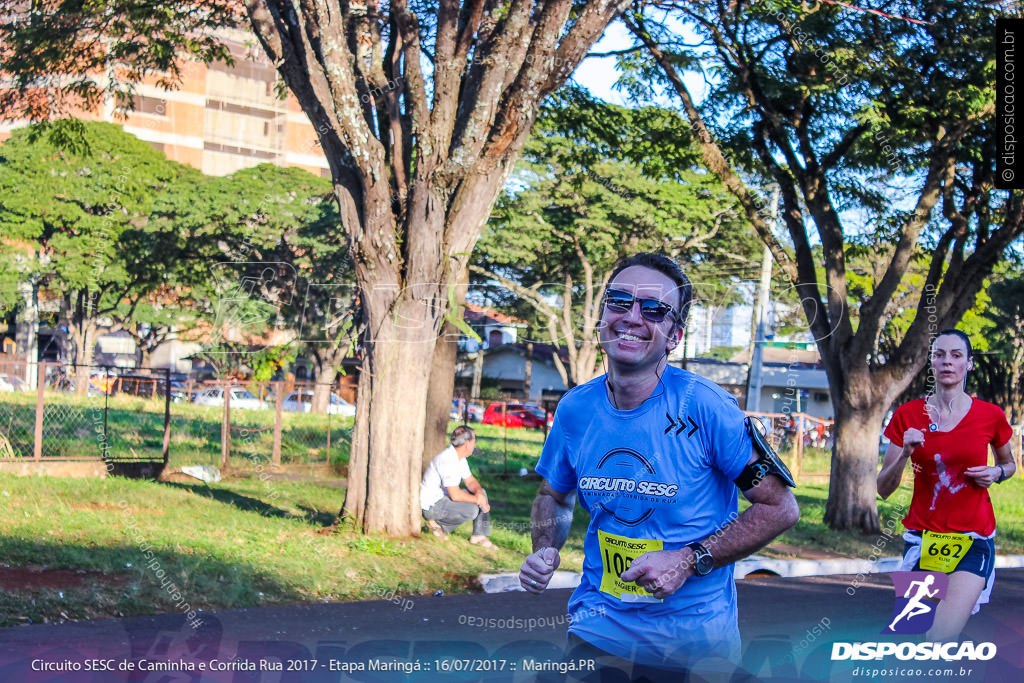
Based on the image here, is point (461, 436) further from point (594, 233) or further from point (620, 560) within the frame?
point (594, 233)

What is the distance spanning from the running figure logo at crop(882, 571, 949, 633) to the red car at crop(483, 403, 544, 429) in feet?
56.2

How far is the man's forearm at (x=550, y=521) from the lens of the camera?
146 inches

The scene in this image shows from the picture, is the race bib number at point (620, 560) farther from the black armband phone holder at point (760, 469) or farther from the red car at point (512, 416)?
the red car at point (512, 416)

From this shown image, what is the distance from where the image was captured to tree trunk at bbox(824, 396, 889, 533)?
578 inches

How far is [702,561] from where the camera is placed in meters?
3.18

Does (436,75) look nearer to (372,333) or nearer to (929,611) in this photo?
(372,333)

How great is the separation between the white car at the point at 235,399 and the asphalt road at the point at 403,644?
14.6 m

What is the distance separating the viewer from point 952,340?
573 cm

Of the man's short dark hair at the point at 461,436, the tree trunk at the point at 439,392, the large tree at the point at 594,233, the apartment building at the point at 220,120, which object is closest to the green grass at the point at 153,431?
the tree trunk at the point at 439,392

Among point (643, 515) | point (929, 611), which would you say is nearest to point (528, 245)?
point (929, 611)

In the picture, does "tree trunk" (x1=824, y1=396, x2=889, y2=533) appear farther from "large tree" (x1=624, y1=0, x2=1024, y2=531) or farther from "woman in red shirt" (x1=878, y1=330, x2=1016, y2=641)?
"woman in red shirt" (x1=878, y1=330, x2=1016, y2=641)

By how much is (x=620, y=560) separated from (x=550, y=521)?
42 centimetres

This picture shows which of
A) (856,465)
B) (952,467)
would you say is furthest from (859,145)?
(952,467)

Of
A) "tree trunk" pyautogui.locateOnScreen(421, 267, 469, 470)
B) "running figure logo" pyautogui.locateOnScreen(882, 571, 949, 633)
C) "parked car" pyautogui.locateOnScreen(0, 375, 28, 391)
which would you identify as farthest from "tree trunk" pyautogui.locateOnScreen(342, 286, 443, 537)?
"parked car" pyautogui.locateOnScreen(0, 375, 28, 391)
